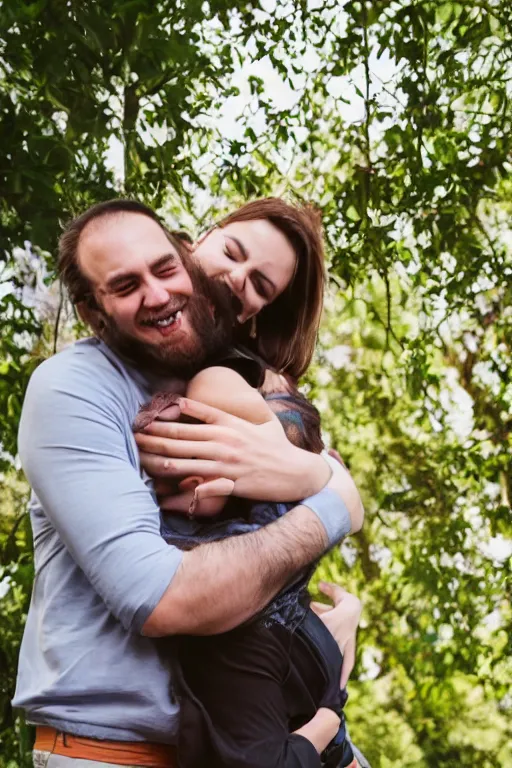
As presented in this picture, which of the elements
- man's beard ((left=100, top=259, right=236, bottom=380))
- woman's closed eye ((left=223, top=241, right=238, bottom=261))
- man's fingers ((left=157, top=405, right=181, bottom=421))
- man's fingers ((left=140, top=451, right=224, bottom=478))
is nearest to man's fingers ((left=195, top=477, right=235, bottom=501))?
man's fingers ((left=140, top=451, right=224, bottom=478))

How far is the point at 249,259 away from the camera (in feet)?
6.15

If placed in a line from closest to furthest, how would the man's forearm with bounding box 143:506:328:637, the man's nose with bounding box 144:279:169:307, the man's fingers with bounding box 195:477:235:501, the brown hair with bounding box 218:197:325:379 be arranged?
the man's forearm with bounding box 143:506:328:637 → the man's fingers with bounding box 195:477:235:501 → the man's nose with bounding box 144:279:169:307 → the brown hair with bounding box 218:197:325:379

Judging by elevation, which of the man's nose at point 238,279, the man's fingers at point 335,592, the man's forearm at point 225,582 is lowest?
the man's fingers at point 335,592

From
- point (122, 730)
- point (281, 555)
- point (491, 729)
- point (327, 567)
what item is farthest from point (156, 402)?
point (491, 729)

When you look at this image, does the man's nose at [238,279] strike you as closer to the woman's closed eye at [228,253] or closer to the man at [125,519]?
the woman's closed eye at [228,253]

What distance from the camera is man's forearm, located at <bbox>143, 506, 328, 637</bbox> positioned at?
48.4 inches

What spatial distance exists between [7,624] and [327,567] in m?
1.79

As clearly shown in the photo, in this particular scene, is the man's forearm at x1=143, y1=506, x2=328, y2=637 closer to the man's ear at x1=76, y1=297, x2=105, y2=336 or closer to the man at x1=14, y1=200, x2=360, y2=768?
the man at x1=14, y1=200, x2=360, y2=768

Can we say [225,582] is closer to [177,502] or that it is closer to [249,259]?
[177,502]

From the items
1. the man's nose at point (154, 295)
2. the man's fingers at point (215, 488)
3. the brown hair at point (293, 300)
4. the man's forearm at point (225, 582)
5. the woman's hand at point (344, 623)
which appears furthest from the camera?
the brown hair at point (293, 300)

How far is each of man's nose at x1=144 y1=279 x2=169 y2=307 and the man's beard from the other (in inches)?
0.6

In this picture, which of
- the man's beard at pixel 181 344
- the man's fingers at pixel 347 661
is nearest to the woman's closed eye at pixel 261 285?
the man's beard at pixel 181 344

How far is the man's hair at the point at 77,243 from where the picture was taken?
157cm

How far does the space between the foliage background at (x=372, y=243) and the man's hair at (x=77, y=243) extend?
910mm
